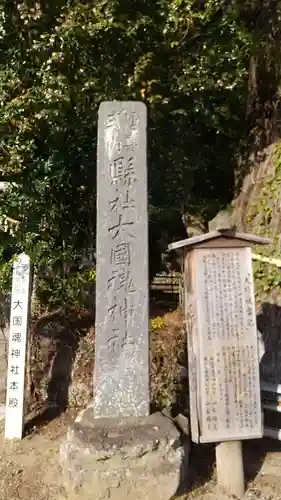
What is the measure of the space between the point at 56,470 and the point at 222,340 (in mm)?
2132

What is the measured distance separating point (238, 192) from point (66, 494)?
5146 mm

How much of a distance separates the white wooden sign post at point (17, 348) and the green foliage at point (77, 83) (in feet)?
1.25

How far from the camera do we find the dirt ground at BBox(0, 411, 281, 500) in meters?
4.43

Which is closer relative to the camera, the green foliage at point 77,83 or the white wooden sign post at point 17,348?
the white wooden sign post at point 17,348

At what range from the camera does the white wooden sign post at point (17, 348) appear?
5727 mm

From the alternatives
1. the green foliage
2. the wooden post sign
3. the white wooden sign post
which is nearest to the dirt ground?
the white wooden sign post

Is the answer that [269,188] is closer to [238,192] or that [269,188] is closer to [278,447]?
[238,192]

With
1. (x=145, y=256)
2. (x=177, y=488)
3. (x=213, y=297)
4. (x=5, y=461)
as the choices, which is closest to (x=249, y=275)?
(x=213, y=297)

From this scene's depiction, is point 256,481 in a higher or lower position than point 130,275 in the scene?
lower

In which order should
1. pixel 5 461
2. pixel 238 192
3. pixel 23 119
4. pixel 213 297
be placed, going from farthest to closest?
pixel 238 192, pixel 23 119, pixel 5 461, pixel 213 297

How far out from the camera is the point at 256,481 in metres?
4.60

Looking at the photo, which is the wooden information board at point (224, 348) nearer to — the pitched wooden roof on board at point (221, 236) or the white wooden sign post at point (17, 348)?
the pitched wooden roof on board at point (221, 236)

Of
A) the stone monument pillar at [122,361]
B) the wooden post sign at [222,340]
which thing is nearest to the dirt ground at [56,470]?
the stone monument pillar at [122,361]

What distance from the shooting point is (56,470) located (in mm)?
4977
